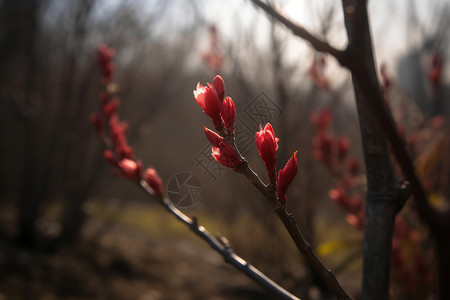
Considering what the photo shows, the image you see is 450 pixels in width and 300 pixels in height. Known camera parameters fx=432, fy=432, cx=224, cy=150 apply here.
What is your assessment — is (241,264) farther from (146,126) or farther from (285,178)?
(146,126)

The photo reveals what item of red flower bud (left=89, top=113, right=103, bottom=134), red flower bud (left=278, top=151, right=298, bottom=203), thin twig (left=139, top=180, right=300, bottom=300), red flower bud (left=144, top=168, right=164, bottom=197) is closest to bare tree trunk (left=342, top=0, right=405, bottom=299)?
thin twig (left=139, top=180, right=300, bottom=300)

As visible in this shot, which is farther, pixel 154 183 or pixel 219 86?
pixel 154 183

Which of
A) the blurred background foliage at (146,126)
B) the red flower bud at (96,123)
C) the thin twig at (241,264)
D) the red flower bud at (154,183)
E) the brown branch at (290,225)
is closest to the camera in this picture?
the brown branch at (290,225)

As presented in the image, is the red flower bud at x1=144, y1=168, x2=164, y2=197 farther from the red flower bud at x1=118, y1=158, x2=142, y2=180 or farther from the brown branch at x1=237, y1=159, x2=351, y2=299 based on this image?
the brown branch at x1=237, y1=159, x2=351, y2=299

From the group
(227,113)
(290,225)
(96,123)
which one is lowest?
(290,225)

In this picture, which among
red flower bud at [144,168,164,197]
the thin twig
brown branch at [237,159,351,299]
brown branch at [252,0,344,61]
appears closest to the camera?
brown branch at [252,0,344,61]

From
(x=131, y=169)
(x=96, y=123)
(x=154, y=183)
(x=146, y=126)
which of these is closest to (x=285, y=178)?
(x=154, y=183)

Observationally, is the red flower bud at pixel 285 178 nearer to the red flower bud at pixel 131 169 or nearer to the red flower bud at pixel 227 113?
the red flower bud at pixel 227 113

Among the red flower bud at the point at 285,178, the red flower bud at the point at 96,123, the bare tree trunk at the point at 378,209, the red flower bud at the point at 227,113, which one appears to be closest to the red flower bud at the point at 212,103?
the red flower bud at the point at 227,113

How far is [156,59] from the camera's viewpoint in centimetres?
645

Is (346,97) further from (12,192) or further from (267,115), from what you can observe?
(12,192)

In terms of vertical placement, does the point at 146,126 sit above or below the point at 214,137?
above

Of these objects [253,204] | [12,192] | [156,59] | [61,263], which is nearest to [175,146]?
[12,192]

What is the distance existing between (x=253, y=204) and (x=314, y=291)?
4.01 feet
